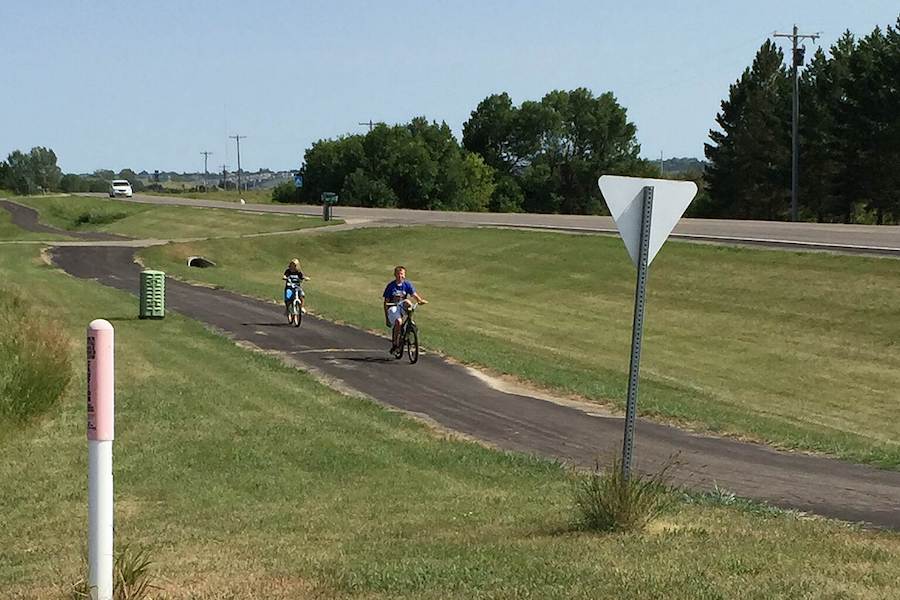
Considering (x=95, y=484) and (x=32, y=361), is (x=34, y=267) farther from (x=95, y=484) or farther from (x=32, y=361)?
(x=95, y=484)

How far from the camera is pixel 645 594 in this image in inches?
233

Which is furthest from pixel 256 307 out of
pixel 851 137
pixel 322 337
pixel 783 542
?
pixel 851 137

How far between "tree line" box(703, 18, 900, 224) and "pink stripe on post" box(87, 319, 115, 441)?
6832cm

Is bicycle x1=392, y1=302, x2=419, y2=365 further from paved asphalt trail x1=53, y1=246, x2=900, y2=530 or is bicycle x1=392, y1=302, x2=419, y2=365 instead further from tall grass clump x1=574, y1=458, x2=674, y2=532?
tall grass clump x1=574, y1=458, x2=674, y2=532

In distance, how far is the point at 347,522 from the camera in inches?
349

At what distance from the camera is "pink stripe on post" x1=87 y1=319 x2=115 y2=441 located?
5.18 m

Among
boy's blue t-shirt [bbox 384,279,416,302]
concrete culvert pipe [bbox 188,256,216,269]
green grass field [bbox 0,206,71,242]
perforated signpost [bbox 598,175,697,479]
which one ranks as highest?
perforated signpost [bbox 598,175,697,479]

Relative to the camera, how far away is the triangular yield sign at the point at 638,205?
742cm

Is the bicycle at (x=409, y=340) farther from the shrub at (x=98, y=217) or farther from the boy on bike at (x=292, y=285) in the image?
the shrub at (x=98, y=217)

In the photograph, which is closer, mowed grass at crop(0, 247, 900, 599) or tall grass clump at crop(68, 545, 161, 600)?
tall grass clump at crop(68, 545, 161, 600)

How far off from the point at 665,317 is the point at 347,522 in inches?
1134

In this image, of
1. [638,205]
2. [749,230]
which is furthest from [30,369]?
[749,230]

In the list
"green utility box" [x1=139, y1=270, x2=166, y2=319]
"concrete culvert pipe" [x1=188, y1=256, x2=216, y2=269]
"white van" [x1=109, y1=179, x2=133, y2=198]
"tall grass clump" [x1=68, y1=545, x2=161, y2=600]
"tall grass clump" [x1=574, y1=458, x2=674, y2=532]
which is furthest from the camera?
"white van" [x1=109, y1=179, x2=133, y2=198]

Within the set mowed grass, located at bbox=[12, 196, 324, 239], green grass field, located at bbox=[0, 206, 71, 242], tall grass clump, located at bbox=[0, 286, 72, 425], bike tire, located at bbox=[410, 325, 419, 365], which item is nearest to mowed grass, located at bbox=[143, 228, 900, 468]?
bike tire, located at bbox=[410, 325, 419, 365]
